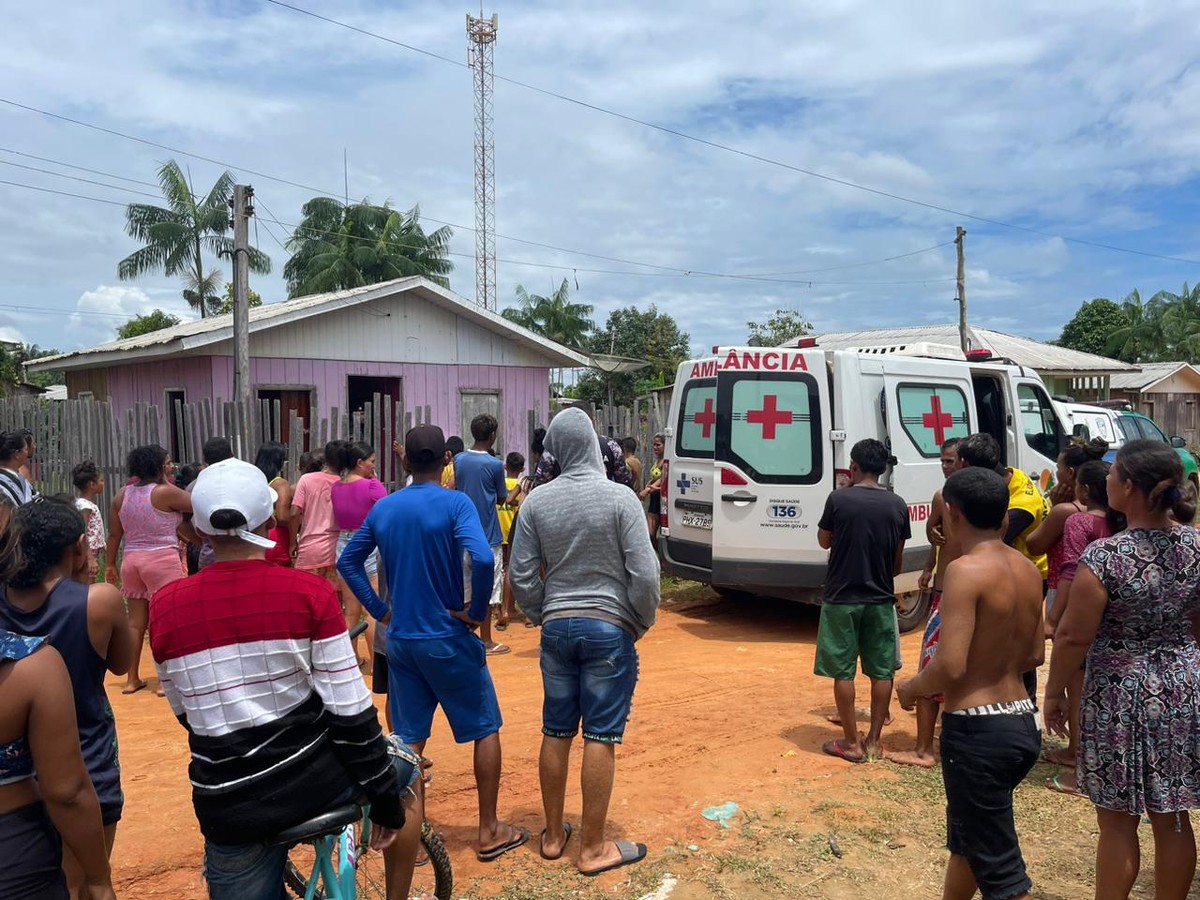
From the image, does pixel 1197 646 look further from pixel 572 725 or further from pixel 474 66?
pixel 474 66

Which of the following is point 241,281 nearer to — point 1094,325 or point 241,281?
point 241,281

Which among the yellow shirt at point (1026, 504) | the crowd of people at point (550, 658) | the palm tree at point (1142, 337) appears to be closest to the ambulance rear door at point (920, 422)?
the yellow shirt at point (1026, 504)

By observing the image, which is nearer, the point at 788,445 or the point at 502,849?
the point at 502,849

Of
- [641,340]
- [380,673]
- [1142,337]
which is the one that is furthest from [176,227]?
[1142,337]

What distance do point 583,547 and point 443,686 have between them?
33.3 inches

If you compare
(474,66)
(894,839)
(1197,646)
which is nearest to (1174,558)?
(1197,646)

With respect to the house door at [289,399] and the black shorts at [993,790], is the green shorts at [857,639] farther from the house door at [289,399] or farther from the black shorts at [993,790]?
the house door at [289,399]

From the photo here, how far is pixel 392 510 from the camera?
3947 mm

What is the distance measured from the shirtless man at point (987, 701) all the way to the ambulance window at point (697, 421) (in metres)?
4.88

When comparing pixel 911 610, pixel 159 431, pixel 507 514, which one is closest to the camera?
pixel 911 610

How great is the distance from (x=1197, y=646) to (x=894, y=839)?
1.73 metres

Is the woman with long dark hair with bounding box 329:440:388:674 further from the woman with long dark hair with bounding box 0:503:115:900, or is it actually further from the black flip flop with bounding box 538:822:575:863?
the woman with long dark hair with bounding box 0:503:115:900

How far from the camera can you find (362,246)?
27219mm

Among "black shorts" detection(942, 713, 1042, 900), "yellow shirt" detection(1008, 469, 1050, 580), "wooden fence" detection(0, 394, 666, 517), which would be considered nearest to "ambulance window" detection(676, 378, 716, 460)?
"wooden fence" detection(0, 394, 666, 517)
